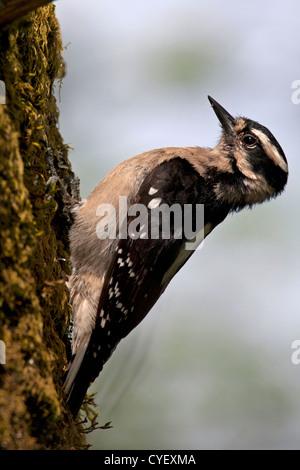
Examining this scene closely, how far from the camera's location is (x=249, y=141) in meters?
3.96

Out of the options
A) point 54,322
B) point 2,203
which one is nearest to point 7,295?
point 2,203

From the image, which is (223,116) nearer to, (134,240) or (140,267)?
(134,240)

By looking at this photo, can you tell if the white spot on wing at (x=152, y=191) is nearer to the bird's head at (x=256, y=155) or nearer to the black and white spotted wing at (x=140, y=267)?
the black and white spotted wing at (x=140, y=267)

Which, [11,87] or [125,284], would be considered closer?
[11,87]

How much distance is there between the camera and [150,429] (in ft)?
17.8

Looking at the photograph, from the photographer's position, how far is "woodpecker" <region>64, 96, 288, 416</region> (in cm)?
320

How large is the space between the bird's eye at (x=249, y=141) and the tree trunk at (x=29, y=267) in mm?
1517

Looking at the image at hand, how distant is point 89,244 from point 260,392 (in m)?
3.33

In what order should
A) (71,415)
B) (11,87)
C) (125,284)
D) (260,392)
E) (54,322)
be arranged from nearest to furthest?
(11,87), (71,415), (54,322), (125,284), (260,392)

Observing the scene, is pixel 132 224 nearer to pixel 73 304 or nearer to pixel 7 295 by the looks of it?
pixel 73 304

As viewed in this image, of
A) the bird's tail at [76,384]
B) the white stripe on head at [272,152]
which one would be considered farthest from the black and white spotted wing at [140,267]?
the white stripe on head at [272,152]

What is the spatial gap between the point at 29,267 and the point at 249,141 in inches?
91.5

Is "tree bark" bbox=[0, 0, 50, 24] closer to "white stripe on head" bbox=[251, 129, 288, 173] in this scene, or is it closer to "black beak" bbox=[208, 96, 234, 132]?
"white stripe on head" bbox=[251, 129, 288, 173]

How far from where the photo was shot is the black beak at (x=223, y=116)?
4.09 meters
